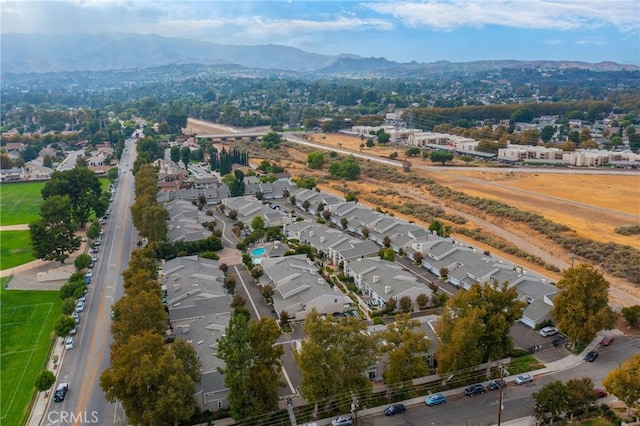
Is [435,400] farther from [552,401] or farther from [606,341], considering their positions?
[606,341]

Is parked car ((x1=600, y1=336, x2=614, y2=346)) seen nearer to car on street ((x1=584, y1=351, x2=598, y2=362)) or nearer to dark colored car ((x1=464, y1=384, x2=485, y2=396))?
car on street ((x1=584, y1=351, x2=598, y2=362))

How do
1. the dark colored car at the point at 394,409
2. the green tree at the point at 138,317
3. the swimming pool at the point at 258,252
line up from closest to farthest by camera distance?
the dark colored car at the point at 394,409, the green tree at the point at 138,317, the swimming pool at the point at 258,252

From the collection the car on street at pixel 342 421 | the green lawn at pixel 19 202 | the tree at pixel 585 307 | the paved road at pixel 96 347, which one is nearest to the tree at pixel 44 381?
the paved road at pixel 96 347

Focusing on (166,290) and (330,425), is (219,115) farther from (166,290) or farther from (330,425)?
(330,425)

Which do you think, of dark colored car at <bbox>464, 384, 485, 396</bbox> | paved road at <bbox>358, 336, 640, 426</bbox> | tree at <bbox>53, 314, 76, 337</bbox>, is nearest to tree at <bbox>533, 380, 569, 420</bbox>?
paved road at <bbox>358, 336, 640, 426</bbox>

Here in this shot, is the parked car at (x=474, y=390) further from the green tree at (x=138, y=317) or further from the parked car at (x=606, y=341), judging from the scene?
the green tree at (x=138, y=317)

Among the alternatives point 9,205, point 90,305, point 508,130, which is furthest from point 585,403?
point 508,130
